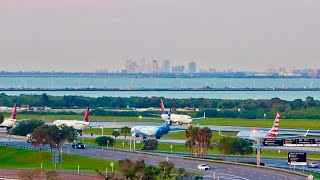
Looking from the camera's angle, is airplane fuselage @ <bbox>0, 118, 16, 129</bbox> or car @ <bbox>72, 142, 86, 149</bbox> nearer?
car @ <bbox>72, 142, 86, 149</bbox>

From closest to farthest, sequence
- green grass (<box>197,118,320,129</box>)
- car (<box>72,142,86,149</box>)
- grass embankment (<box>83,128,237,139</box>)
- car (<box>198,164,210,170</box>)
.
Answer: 1. car (<box>198,164,210,170</box>)
2. car (<box>72,142,86,149</box>)
3. grass embankment (<box>83,128,237,139</box>)
4. green grass (<box>197,118,320,129</box>)

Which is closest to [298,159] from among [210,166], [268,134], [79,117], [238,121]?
[210,166]

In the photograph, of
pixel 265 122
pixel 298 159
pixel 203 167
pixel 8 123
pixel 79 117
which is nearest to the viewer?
pixel 203 167

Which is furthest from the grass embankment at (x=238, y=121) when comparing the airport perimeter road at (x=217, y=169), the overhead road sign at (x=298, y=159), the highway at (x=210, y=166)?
the overhead road sign at (x=298, y=159)

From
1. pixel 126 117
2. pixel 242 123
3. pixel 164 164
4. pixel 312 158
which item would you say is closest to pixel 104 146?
pixel 312 158

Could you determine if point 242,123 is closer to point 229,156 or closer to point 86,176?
point 229,156

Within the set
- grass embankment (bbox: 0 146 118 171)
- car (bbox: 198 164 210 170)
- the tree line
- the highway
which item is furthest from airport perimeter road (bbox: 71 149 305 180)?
the tree line

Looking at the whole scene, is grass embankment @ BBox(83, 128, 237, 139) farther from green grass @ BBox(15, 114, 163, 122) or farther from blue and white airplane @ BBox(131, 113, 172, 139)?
green grass @ BBox(15, 114, 163, 122)

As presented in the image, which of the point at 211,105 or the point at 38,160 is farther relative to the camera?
the point at 211,105

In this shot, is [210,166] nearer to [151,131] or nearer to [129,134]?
[151,131]
